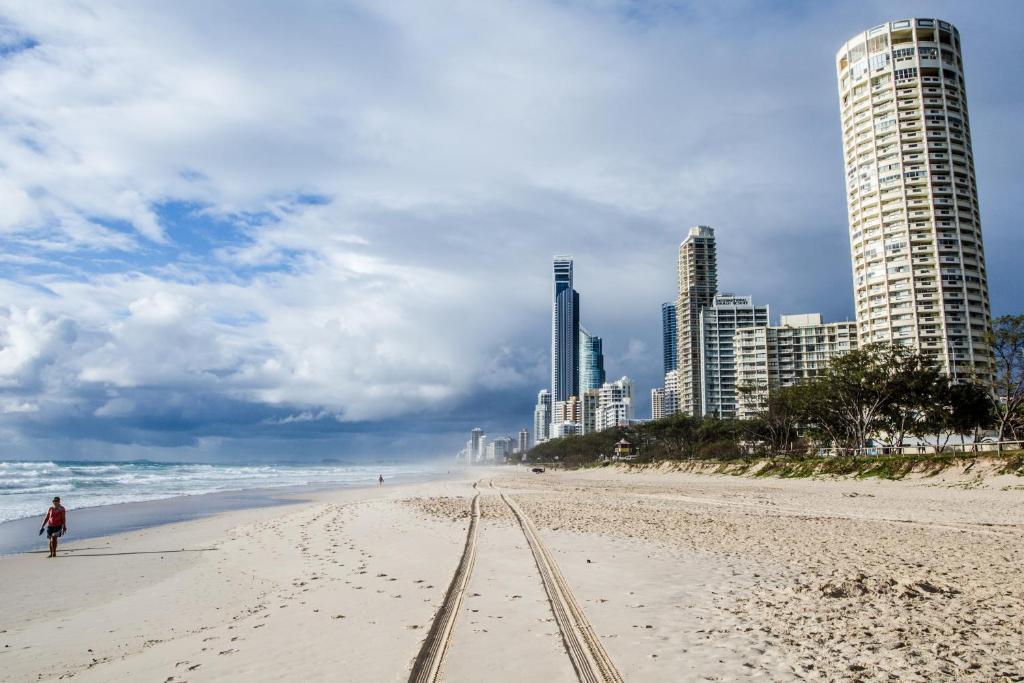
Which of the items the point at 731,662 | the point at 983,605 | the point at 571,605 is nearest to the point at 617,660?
the point at 731,662

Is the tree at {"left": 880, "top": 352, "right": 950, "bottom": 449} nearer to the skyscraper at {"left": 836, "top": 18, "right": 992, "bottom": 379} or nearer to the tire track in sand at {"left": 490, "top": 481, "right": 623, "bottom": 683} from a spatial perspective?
the skyscraper at {"left": 836, "top": 18, "right": 992, "bottom": 379}

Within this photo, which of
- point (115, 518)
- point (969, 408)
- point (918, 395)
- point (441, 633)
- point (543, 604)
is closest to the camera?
point (441, 633)

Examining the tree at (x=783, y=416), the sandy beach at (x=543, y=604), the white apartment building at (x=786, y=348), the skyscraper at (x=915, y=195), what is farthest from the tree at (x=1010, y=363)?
the white apartment building at (x=786, y=348)

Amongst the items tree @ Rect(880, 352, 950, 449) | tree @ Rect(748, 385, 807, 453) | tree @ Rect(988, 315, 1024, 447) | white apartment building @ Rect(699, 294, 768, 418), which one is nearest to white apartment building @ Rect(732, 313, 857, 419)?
white apartment building @ Rect(699, 294, 768, 418)

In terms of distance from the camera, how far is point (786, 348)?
14650 centimetres

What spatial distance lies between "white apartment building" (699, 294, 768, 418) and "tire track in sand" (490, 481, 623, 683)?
165 meters

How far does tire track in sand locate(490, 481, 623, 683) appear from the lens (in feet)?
19.7

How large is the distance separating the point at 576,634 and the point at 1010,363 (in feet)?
184

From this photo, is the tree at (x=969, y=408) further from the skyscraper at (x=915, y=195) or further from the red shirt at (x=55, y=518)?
the red shirt at (x=55, y=518)

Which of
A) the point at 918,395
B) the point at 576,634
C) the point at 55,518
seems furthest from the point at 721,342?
the point at 576,634

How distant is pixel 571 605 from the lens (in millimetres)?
8703

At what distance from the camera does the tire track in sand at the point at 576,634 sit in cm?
600

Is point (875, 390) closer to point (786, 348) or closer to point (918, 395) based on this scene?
point (918, 395)

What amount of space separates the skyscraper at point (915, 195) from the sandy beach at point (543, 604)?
325 ft
